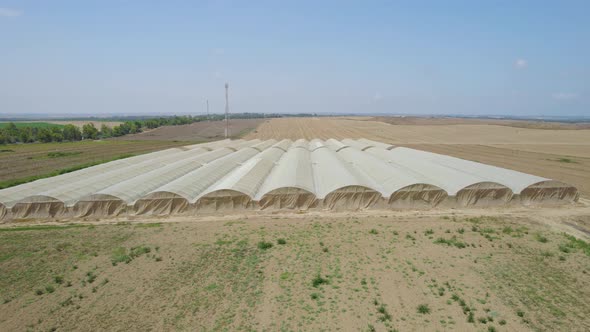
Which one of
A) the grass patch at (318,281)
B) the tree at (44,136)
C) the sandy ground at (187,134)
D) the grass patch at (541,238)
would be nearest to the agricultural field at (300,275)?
the grass patch at (318,281)

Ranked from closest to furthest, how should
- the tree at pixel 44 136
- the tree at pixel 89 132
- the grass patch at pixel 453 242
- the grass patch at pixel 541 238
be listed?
the grass patch at pixel 453 242 < the grass patch at pixel 541 238 < the tree at pixel 44 136 < the tree at pixel 89 132

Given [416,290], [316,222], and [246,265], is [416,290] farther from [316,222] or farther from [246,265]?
[316,222]

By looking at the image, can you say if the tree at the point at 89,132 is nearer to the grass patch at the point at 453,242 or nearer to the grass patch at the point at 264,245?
the grass patch at the point at 264,245

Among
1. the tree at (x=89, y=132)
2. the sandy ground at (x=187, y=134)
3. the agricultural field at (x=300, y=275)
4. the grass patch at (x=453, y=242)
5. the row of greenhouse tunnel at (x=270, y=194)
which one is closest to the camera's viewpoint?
the agricultural field at (x=300, y=275)

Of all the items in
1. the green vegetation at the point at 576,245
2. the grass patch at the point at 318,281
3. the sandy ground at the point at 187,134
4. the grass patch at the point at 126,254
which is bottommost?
the grass patch at the point at 126,254

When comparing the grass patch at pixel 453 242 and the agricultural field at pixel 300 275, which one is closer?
the agricultural field at pixel 300 275

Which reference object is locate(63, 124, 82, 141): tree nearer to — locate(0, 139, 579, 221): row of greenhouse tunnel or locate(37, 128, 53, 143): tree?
locate(37, 128, 53, 143): tree

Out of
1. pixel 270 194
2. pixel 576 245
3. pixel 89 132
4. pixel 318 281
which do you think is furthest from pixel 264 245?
pixel 89 132

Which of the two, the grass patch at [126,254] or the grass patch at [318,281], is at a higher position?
the grass patch at [318,281]

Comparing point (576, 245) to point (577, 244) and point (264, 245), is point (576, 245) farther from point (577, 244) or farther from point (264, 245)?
point (264, 245)
